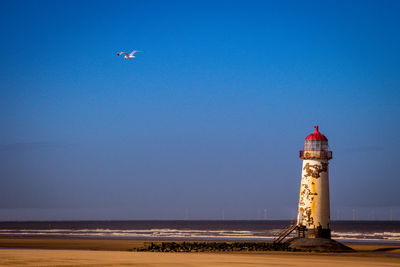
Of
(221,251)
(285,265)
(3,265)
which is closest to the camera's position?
(3,265)

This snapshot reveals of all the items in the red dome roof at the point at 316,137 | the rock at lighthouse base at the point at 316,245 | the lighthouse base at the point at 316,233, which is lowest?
the rock at lighthouse base at the point at 316,245

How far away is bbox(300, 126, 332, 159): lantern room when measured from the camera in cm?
3494

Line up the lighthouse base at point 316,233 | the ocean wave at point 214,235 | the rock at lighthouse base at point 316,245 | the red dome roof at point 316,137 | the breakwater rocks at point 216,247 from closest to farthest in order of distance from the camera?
the rock at lighthouse base at point 316,245 < the lighthouse base at point 316,233 < the breakwater rocks at point 216,247 < the red dome roof at point 316,137 < the ocean wave at point 214,235

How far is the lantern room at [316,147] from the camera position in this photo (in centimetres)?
3494

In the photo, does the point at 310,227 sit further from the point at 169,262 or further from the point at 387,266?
the point at 169,262

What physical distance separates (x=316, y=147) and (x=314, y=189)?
8.25ft

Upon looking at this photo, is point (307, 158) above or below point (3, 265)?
above

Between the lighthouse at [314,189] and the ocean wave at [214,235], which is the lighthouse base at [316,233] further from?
the ocean wave at [214,235]

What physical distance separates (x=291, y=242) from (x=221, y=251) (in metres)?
4.37

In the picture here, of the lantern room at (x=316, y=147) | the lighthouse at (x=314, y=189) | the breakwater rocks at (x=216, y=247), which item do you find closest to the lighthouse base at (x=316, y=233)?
the lighthouse at (x=314, y=189)

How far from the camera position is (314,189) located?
34.6 meters

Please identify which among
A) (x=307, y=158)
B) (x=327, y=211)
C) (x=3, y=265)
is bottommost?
(x=3, y=265)

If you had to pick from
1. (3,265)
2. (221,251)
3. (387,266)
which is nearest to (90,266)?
(3,265)

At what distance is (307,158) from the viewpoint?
35156mm
